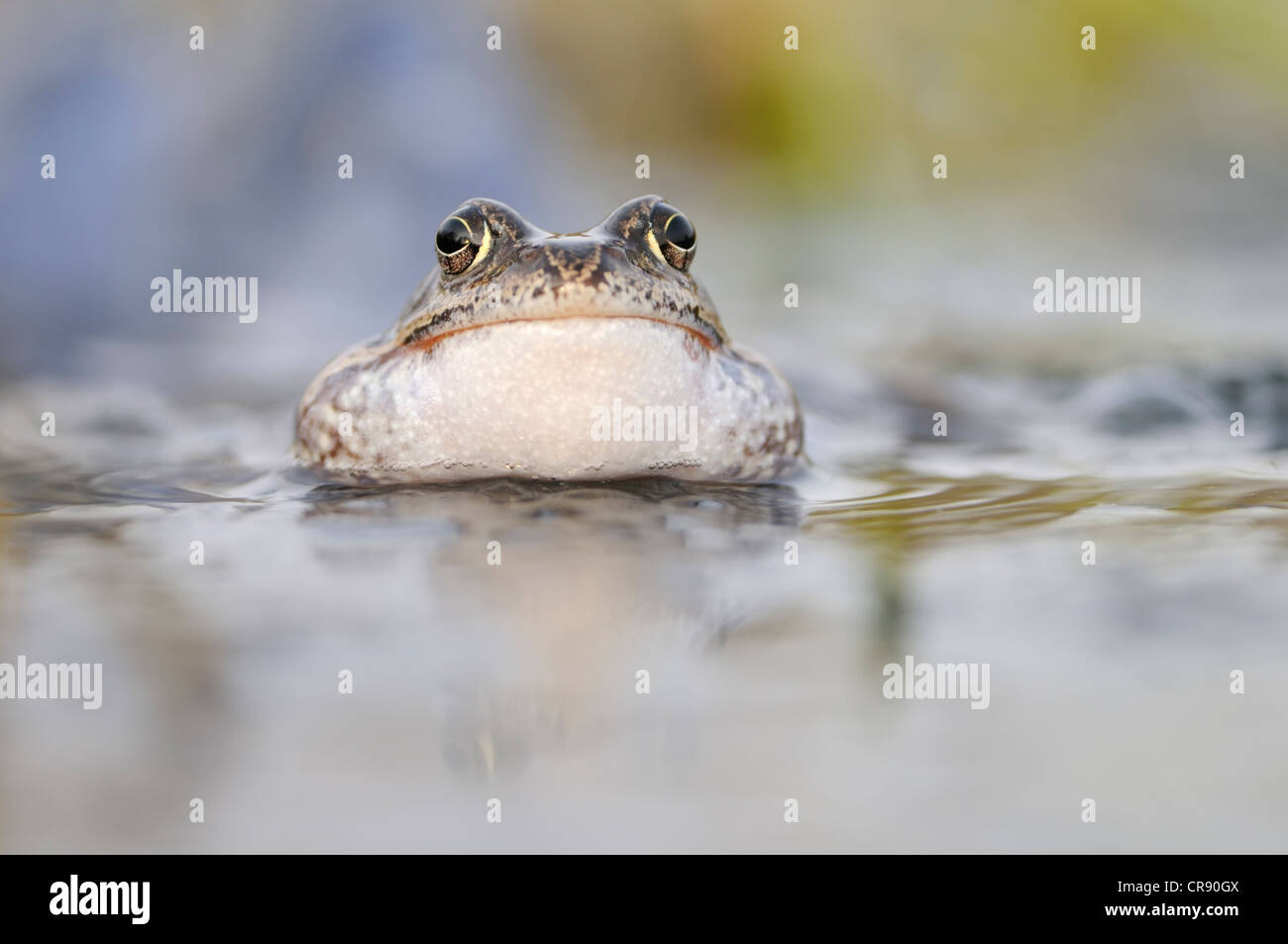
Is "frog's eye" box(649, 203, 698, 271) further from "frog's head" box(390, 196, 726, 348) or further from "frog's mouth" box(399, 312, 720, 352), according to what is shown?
"frog's mouth" box(399, 312, 720, 352)

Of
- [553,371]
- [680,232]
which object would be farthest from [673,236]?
[553,371]

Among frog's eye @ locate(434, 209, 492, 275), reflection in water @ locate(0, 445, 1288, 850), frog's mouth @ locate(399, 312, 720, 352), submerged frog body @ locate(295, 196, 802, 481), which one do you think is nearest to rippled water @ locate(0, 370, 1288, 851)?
reflection in water @ locate(0, 445, 1288, 850)

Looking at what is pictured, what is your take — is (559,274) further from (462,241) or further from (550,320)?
(462,241)

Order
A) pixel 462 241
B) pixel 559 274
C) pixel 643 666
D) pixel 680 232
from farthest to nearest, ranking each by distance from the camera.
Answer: pixel 680 232, pixel 462 241, pixel 559 274, pixel 643 666

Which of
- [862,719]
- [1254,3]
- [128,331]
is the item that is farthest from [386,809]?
[1254,3]

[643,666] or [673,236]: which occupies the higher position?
[673,236]

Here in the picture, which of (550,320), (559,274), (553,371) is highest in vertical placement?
(559,274)

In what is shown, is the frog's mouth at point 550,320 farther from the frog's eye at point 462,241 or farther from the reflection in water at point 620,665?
the reflection in water at point 620,665
